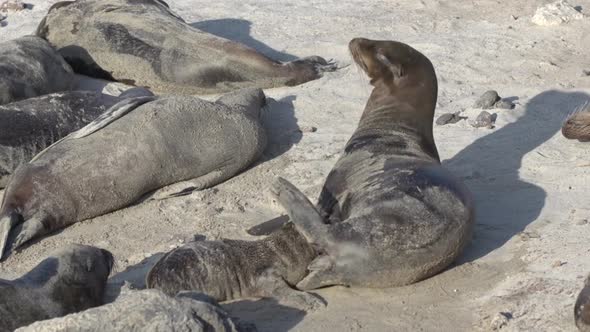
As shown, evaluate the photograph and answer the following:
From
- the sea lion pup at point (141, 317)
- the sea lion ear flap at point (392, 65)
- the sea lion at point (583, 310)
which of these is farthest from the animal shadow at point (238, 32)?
the sea lion pup at point (141, 317)

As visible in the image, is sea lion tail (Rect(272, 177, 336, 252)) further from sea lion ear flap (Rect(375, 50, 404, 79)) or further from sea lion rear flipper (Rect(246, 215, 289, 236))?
sea lion ear flap (Rect(375, 50, 404, 79))

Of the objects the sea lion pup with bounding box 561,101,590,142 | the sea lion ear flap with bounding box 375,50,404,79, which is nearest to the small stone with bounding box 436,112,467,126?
the sea lion pup with bounding box 561,101,590,142

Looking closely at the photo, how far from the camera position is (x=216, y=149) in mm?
7316

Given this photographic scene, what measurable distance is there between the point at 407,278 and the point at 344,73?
3.50 metres

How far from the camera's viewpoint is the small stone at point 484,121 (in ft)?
25.5

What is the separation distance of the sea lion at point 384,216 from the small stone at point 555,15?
3573 millimetres

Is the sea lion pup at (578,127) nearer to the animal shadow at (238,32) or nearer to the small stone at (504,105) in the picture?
the small stone at (504,105)

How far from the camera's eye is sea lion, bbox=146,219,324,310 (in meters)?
5.47

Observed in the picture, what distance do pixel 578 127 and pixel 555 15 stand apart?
257cm

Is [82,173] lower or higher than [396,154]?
lower

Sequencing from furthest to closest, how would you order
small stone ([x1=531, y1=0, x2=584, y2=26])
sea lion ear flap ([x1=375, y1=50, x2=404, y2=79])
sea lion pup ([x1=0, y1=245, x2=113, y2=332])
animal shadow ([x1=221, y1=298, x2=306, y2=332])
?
small stone ([x1=531, y1=0, x2=584, y2=26]), sea lion ear flap ([x1=375, y1=50, x2=404, y2=79]), animal shadow ([x1=221, y1=298, x2=306, y2=332]), sea lion pup ([x1=0, y1=245, x2=113, y2=332])

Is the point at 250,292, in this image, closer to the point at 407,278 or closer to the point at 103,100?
the point at 407,278

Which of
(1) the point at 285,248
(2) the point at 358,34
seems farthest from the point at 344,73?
(1) the point at 285,248

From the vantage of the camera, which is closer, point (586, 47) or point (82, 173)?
point (82, 173)
